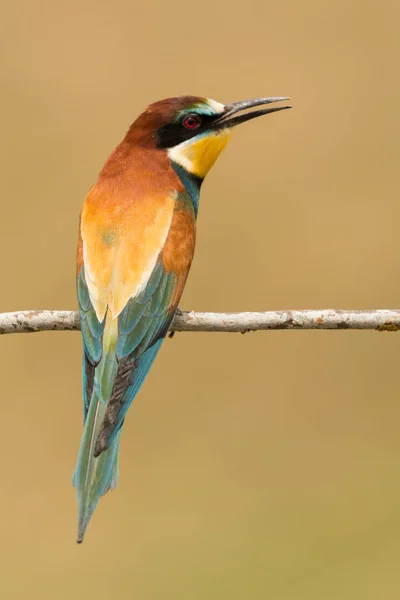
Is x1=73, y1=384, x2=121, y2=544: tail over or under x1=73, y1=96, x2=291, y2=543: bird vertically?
under

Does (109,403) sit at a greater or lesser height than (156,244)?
lesser

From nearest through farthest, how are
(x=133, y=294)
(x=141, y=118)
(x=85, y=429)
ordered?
(x=85, y=429), (x=133, y=294), (x=141, y=118)

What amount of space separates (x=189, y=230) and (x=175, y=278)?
124 millimetres

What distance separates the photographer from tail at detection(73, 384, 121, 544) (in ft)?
5.08

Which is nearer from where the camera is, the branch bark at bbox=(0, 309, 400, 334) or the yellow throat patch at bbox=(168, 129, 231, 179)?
the branch bark at bbox=(0, 309, 400, 334)

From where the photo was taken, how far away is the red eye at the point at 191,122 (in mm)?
2016

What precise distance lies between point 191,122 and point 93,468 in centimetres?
85

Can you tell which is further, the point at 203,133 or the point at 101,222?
the point at 203,133

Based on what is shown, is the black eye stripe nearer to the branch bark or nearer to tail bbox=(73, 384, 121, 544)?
the branch bark

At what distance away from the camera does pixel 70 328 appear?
1700 millimetres

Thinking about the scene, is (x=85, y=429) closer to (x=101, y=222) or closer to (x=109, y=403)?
(x=109, y=403)

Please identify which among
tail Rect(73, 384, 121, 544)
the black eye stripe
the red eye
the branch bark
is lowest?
tail Rect(73, 384, 121, 544)

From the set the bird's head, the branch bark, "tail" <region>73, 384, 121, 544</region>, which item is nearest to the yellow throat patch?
the bird's head

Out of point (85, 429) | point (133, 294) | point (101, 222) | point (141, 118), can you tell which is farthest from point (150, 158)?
point (85, 429)
